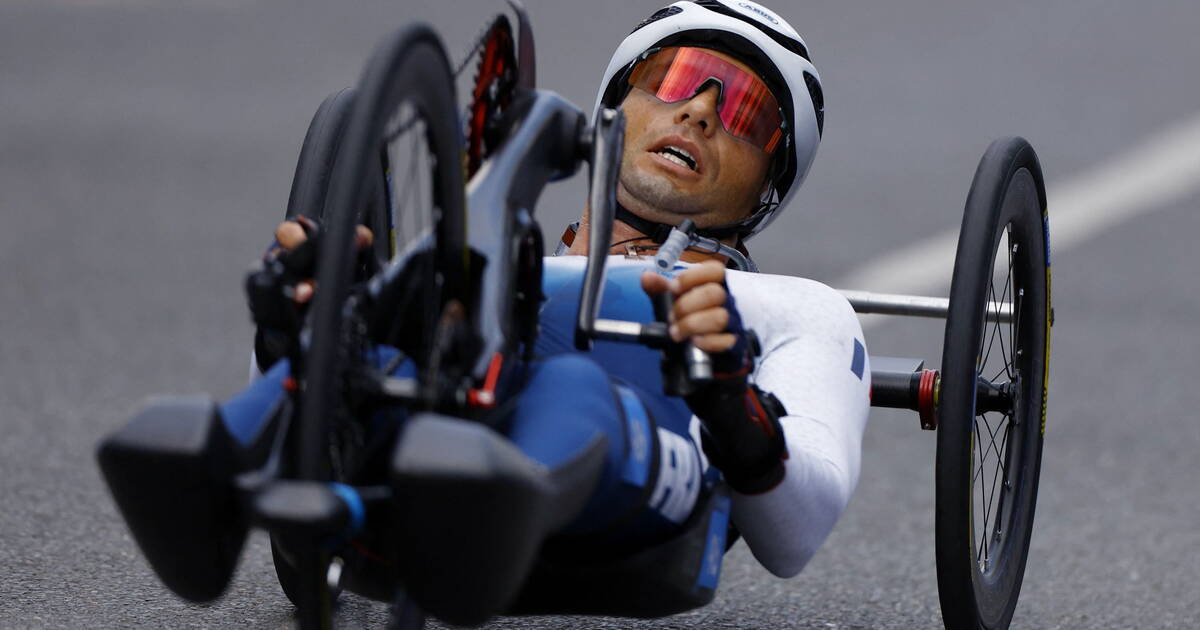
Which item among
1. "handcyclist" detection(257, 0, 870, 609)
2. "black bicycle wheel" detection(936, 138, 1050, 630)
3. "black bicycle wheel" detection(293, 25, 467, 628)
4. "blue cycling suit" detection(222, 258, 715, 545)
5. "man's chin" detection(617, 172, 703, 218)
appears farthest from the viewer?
"man's chin" detection(617, 172, 703, 218)

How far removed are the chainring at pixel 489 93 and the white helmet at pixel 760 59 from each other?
107 cm

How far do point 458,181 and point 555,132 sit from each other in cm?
43

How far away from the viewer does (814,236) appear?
9.50 metres

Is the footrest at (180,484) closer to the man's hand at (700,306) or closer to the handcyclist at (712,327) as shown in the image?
the handcyclist at (712,327)

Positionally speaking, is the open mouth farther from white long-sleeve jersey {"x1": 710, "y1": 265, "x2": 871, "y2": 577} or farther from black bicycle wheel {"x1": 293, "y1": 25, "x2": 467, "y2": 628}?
black bicycle wheel {"x1": 293, "y1": 25, "x2": 467, "y2": 628}

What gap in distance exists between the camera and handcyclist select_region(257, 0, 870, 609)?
2.79m

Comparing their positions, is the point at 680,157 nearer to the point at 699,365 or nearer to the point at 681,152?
the point at 681,152

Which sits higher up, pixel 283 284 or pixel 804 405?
pixel 283 284

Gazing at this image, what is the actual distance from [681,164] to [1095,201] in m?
6.55

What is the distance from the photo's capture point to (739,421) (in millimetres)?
2910

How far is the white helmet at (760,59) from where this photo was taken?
407cm

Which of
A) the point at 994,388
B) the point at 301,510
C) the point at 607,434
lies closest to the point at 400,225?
the point at 607,434

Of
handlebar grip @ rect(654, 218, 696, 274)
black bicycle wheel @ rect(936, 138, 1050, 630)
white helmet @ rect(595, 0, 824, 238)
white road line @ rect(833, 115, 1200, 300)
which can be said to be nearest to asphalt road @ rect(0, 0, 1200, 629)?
white road line @ rect(833, 115, 1200, 300)

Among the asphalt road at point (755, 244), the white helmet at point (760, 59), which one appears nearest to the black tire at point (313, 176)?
the asphalt road at point (755, 244)
